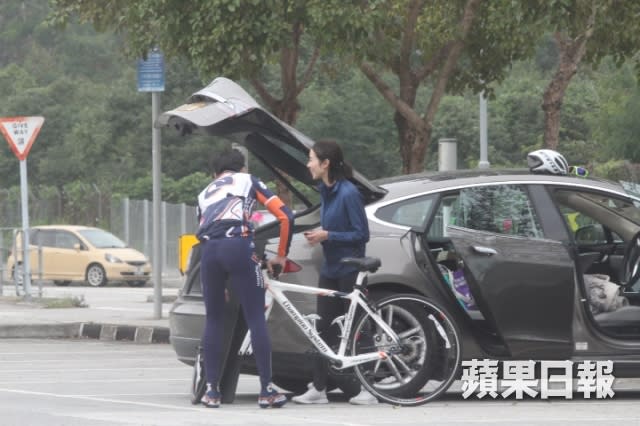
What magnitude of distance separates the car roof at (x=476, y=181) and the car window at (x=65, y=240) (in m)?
24.3

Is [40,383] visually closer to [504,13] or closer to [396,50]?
[504,13]

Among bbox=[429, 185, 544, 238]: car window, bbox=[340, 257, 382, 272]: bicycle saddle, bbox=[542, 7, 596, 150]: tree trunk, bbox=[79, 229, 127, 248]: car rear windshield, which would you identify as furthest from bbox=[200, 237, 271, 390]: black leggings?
bbox=[79, 229, 127, 248]: car rear windshield

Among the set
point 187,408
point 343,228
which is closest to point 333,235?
point 343,228

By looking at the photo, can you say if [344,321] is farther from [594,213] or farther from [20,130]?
[20,130]

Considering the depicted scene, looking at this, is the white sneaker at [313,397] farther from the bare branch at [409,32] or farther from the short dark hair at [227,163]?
the bare branch at [409,32]

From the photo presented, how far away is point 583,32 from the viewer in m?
17.6

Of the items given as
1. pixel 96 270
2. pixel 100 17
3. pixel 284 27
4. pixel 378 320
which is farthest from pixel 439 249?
pixel 96 270

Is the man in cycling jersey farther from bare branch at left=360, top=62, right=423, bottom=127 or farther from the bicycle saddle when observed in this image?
bare branch at left=360, top=62, right=423, bottom=127

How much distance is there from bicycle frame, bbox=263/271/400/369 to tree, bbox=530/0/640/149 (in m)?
6.65

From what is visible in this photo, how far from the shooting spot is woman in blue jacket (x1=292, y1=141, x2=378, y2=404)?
984cm

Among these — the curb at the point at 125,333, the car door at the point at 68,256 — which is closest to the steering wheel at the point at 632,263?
the curb at the point at 125,333

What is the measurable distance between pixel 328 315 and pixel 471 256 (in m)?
0.97

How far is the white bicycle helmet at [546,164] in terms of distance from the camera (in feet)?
34.4

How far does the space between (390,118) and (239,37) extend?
118 feet
